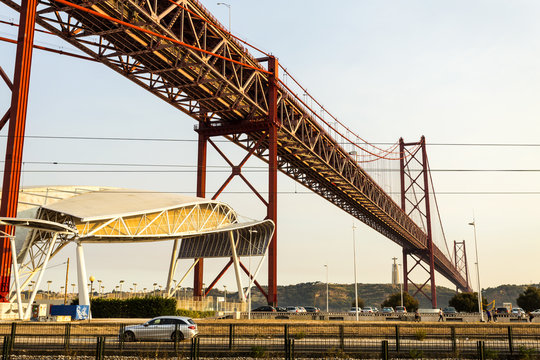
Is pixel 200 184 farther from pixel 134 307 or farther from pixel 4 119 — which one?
pixel 4 119

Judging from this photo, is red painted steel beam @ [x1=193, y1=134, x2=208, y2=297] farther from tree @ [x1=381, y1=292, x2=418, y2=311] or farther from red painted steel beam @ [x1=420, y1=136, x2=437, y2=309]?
red painted steel beam @ [x1=420, y1=136, x2=437, y2=309]

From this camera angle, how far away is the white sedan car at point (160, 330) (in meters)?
24.1

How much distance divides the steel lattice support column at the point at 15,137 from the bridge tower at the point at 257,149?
80.4 feet

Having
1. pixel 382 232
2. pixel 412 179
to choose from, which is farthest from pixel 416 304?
pixel 412 179

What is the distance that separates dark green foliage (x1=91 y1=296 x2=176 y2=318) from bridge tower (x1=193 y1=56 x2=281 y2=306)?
422 inches

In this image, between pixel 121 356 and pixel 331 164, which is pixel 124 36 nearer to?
pixel 121 356

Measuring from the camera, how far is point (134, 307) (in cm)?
4262

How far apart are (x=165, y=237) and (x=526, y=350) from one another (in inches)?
1273

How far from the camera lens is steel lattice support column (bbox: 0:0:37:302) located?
93.6ft

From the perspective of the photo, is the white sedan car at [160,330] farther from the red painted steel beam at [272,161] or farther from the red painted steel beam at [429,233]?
the red painted steel beam at [429,233]

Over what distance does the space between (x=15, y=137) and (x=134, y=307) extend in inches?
732

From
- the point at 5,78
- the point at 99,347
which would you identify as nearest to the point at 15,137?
the point at 5,78

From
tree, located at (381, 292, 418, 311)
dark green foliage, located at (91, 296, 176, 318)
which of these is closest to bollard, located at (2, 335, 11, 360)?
dark green foliage, located at (91, 296, 176, 318)

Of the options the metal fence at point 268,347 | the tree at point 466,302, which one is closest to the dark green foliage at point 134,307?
the metal fence at point 268,347
